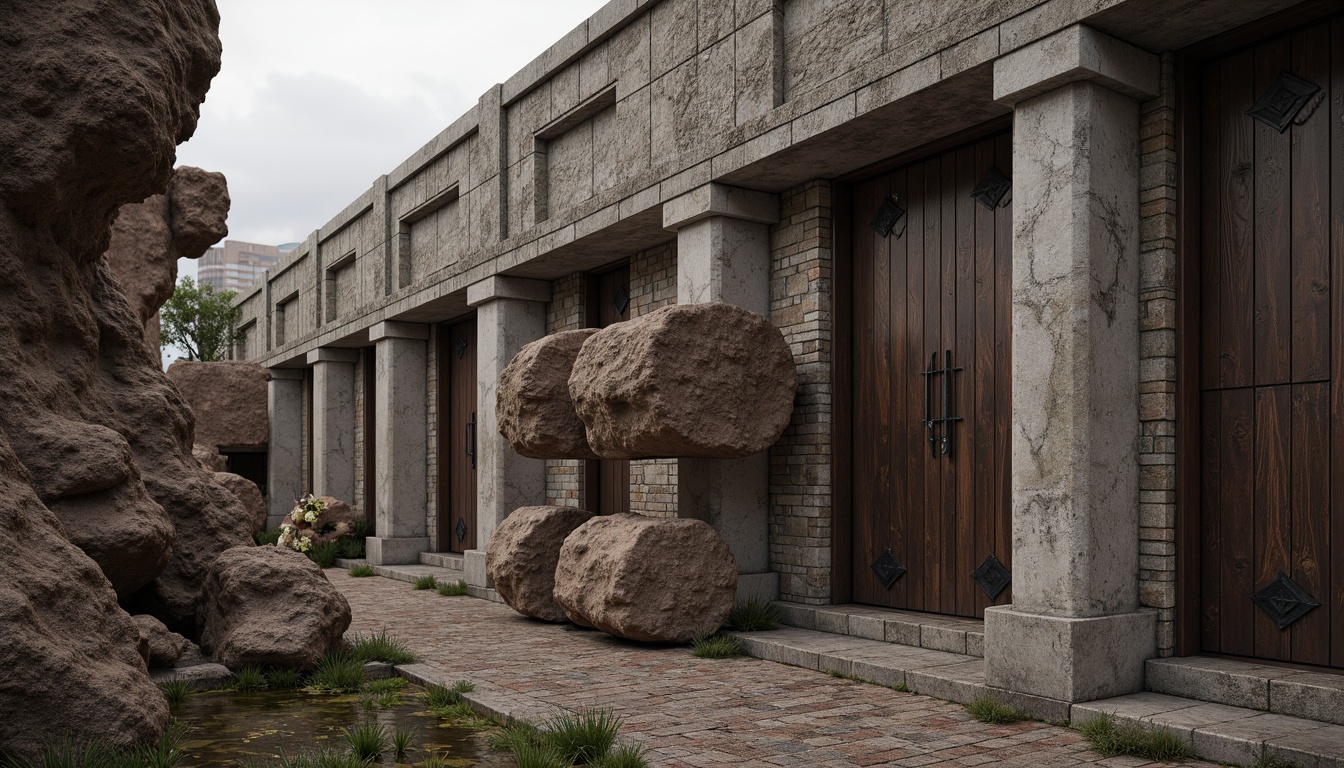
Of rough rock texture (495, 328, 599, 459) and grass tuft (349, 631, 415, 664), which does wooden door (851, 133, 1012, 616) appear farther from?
grass tuft (349, 631, 415, 664)

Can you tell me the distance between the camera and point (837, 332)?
8016 mm

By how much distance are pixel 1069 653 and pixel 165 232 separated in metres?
9.37

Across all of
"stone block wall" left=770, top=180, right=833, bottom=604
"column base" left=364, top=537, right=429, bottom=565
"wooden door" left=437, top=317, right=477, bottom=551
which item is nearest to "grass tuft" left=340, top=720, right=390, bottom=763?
"stone block wall" left=770, top=180, right=833, bottom=604

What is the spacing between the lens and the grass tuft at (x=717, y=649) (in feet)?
23.4

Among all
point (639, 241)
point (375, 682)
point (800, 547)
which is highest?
point (639, 241)

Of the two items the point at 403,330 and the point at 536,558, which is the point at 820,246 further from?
the point at 403,330

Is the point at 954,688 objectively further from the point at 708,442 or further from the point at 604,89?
the point at 604,89

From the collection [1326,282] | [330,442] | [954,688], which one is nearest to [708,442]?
[954,688]

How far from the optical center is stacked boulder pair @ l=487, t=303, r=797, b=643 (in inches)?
280

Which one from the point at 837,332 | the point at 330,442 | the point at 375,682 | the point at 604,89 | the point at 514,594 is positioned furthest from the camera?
the point at 330,442

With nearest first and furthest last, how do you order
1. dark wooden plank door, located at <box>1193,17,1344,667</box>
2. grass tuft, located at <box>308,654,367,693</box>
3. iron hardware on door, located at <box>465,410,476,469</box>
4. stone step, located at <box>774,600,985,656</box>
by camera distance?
dark wooden plank door, located at <box>1193,17,1344,667</box> < grass tuft, located at <box>308,654,367,693</box> < stone step, located at <box>774,600,985,656</box> < iron hardware on door, located at <box>465,410,476,469</box>

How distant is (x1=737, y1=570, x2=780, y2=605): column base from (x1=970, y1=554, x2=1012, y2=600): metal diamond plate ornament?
1779 mm

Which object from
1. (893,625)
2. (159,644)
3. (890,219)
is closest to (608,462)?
(890,219)

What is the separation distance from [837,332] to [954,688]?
3.04 m
